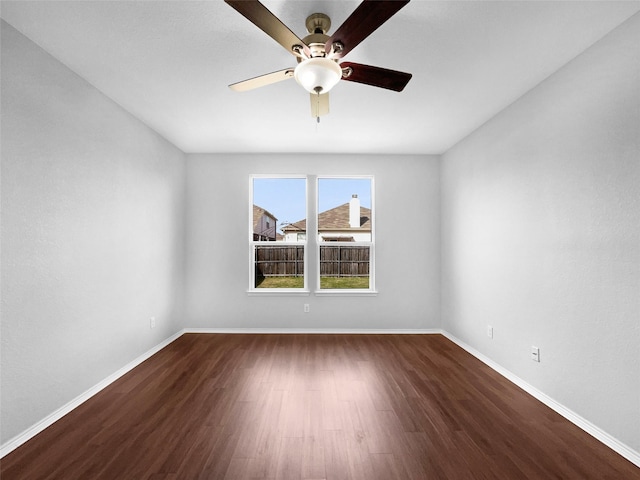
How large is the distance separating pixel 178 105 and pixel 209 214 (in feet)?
5.93

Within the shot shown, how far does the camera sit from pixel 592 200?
217 centimetres

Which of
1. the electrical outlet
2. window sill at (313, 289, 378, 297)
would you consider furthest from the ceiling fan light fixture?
window sill at (313, 289, 378, 297)

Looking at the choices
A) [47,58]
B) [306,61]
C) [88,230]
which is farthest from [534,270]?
[47,58]

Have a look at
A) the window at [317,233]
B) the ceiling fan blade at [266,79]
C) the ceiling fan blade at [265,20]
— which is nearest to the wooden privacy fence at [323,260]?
the window at [317,233]

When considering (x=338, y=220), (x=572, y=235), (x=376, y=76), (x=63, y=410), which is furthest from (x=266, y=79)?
(x=338, y=220)

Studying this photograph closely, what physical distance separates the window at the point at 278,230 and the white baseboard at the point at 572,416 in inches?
103

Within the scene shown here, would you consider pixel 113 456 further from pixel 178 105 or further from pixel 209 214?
pixel 209 214

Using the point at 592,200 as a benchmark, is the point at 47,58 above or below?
above

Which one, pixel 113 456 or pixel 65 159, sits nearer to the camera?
pixel 113 456

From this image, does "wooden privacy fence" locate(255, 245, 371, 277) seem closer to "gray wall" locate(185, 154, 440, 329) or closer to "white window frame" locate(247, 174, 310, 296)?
"white window frame" locate(247, 174, 310, 296)

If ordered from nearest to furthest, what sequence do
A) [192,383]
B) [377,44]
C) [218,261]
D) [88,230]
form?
[377,44] → [88,230] → [192,383] → [218,261]

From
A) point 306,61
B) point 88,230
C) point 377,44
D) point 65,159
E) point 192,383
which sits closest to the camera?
point 306,61

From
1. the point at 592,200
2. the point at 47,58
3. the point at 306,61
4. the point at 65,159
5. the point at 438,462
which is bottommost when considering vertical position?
the point at 438,462

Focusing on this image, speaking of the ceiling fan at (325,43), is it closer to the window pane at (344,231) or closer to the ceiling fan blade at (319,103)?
the ceiling fan blade at (319,103)
